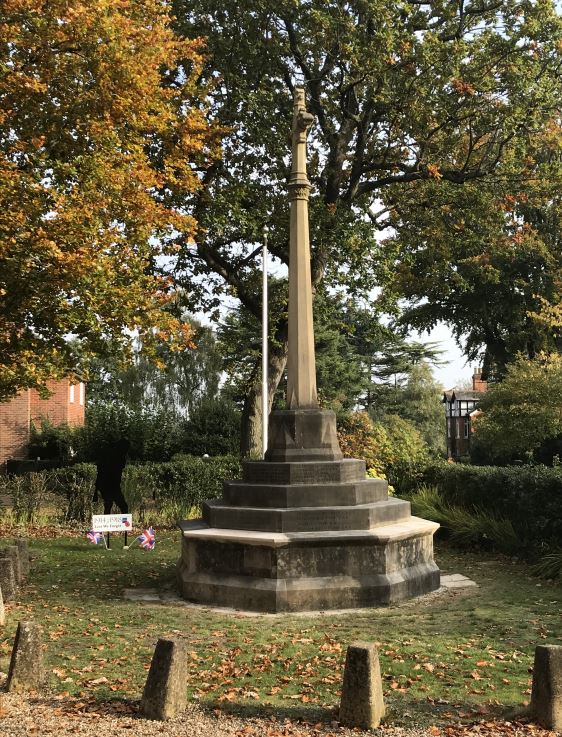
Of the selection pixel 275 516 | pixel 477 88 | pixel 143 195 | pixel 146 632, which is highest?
pixel 477 88

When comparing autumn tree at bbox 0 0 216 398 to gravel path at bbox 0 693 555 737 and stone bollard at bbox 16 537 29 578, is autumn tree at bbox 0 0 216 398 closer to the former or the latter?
stone bollard at bbox 16 537 29 578

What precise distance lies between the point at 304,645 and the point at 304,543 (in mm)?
1808

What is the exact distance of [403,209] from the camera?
74.5 feet

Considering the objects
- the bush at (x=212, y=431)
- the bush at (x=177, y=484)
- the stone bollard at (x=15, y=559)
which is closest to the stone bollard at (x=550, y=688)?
the stone bollard at (x=15, y=559)

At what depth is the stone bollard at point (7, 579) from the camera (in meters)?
9.20

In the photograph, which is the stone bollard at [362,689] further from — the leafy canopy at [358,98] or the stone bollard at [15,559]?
the leafy canopy at [358,98]

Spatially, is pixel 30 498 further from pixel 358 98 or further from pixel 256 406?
pixel 358 98

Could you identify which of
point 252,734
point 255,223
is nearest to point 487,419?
point 255,223

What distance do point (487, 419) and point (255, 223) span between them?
13733mm

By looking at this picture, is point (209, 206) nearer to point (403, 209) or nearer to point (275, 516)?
point (403, 209)

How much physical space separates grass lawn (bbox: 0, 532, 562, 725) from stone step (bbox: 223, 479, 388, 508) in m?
1.39

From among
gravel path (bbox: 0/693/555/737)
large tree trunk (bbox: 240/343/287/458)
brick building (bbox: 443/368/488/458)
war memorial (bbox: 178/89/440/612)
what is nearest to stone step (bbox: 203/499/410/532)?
war memorial (bbox: 178/89/440/612)

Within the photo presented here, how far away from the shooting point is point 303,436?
9.89m

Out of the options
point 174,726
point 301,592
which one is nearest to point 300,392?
point 301,592
